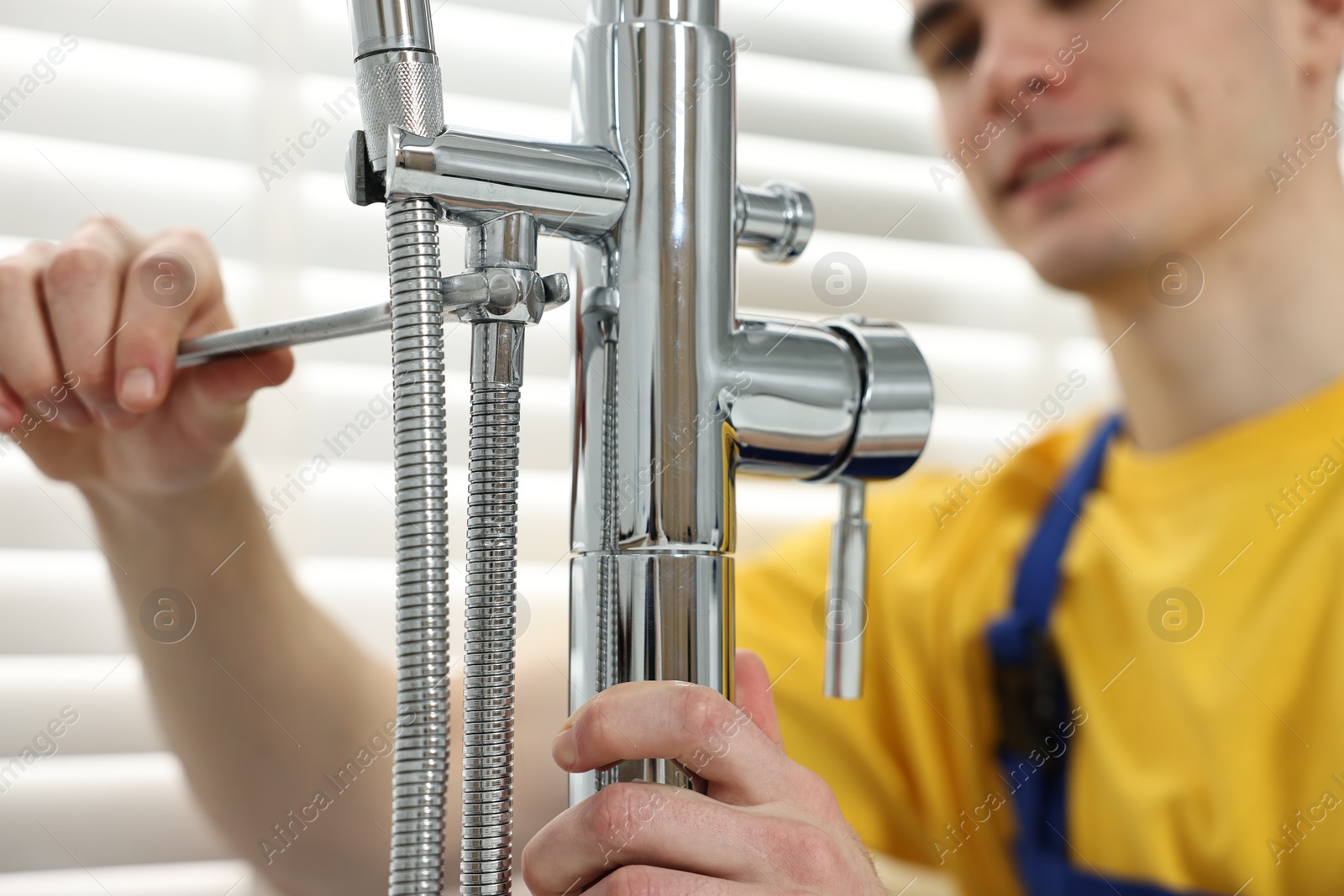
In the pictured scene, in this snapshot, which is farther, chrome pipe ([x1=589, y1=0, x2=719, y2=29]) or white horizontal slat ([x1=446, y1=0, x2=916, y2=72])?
white horizontal slat ([x1=446, y1=0, x2=916, y2=72])

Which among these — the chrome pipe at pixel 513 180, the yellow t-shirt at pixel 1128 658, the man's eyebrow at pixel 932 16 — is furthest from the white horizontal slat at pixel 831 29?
the chrome pipe at pixel 513 180

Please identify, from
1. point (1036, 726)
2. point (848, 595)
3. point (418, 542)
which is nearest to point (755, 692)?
point (848, 595)

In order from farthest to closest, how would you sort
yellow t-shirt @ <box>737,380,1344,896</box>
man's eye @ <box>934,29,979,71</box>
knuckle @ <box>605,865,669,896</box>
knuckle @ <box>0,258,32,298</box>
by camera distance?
man's eye @ <box>934,29,979,71</box> < yellow t-shirt @ <box>737,380,1344,896</box> < knuckle @ <box>0,258,32,298</box> < knuckle @ <box>605,865,669,896</box>

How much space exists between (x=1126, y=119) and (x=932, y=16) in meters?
0.15

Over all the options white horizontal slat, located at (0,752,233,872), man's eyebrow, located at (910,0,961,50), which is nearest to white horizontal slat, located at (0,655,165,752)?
white horizontal slat, located at (0,752,233,872)

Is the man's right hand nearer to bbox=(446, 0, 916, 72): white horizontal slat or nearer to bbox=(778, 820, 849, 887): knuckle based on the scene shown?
bbox=(778, 820, 849, 887): knuckle

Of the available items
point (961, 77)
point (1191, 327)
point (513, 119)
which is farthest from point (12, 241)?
point (1191, 327)

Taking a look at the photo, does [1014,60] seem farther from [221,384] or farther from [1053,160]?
[221,384]

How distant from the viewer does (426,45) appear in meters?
0.28

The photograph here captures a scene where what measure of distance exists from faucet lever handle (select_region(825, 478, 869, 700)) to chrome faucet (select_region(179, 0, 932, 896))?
0.10 ft

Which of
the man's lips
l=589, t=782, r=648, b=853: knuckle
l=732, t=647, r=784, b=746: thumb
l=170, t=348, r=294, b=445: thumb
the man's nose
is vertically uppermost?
the man's nose

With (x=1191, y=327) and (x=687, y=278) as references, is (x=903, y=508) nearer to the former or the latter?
(x=1191, y=327)

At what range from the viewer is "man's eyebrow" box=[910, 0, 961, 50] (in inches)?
27.5

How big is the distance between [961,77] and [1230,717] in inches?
17.6
